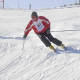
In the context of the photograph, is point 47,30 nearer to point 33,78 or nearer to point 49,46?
point 49,46

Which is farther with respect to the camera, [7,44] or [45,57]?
[7,44]

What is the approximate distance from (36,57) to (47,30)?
0.95 metres

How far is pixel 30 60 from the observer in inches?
314

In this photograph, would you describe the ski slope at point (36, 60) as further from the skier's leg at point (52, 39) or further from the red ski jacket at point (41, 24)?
the red ski jacket at point (41, 24)

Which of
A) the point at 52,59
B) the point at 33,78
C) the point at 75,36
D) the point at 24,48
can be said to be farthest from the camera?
the point at 75,36

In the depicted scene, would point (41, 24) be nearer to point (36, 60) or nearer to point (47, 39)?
point (47, 39)

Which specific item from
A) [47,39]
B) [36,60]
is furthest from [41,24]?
[36,60]

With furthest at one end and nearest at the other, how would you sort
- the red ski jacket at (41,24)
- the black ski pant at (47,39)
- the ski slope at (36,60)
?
the red ski jacket at (41,24) < the black ski pant at (47,39) < the ski slope at (36,60)

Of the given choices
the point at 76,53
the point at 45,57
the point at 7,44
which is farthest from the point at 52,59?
the point at 7,44

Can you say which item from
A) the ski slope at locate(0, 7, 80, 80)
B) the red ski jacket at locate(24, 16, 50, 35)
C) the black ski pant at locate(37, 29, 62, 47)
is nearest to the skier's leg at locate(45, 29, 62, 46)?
the black ski pant at locate(37, 29, 62, 47)

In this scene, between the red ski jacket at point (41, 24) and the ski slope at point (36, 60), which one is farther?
the red ski jacket at point (41, 24)

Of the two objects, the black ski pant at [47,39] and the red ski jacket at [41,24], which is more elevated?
the red ski jacket at [41,24]

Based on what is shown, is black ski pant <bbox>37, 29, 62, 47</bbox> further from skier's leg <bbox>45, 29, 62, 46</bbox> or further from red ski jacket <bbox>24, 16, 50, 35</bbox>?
red ski jacket <bbox>24, 16, 50, 35</bbox>

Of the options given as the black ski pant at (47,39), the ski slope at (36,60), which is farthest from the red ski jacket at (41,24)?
the ski slope at (36,60)
